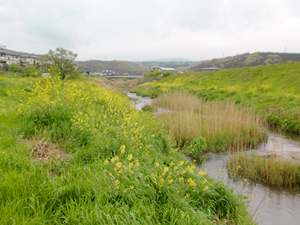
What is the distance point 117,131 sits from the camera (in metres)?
5.91

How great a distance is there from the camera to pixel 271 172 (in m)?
6.07

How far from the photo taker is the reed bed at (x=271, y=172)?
5.95m

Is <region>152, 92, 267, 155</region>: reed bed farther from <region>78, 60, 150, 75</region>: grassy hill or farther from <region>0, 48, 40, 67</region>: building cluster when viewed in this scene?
<region>78, 60, 150, 75</region>: grassy hill

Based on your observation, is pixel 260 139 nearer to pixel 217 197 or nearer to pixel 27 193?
pixel 217 197

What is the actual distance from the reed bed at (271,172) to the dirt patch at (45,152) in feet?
16.4

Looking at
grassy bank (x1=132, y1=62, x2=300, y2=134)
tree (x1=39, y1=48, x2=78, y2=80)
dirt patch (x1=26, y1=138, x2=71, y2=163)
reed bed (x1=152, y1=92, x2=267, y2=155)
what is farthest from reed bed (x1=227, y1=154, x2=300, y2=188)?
tree (x1=39, y1=48, x2=78, y2=80)

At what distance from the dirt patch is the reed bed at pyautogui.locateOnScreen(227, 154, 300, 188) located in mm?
4988

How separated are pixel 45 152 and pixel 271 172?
6.34m

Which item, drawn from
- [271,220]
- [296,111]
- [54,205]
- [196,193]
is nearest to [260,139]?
[296,111]

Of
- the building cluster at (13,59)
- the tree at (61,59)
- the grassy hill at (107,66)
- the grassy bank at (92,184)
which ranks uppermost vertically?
the grassy hill at (107,66)

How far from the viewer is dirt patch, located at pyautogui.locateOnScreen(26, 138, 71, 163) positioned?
468 centimetres

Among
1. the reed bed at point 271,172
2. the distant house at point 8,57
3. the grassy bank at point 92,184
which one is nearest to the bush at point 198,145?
the reed bed at point 271,172

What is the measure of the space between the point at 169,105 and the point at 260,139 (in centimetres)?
896

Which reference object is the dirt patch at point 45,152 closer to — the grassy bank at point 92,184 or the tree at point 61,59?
the grassy bank at point 92,184
